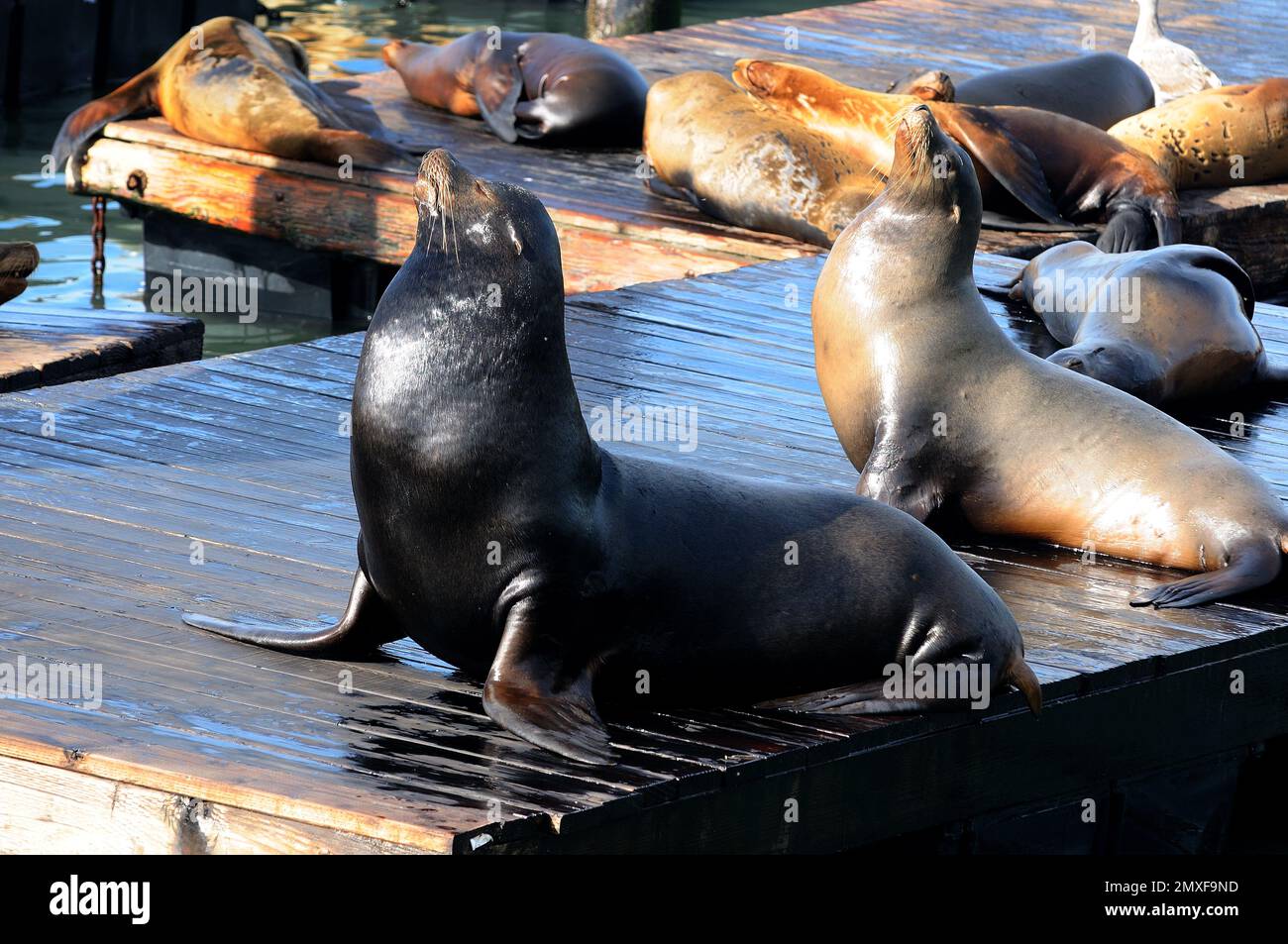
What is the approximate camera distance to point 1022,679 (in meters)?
3.90

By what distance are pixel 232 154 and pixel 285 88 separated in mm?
420

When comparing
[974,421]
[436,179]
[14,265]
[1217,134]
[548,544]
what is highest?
[436,179]

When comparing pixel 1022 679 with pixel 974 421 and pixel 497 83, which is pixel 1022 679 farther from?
pixel 497 83

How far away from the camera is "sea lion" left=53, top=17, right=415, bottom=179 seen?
31.5 feet

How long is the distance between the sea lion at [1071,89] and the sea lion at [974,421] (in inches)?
183

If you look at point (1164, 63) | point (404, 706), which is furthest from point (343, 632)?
point (1164, 63)

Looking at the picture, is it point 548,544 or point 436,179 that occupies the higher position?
point 436,179

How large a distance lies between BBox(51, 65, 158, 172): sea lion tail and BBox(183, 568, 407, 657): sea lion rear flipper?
672 centimetres

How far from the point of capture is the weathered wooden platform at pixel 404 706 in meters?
3.32

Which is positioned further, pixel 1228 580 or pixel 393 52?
pixel 393 52

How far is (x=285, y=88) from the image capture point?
9766 millimetres

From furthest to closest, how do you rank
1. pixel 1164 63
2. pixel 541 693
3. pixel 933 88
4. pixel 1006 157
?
pixel 1164 63 < pixel 933 88 < pixel 1006 157 < pixel 541 693

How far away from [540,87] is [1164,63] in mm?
3478

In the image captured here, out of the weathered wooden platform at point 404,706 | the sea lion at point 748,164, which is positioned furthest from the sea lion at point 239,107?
the weathered wooden platform at point 404,706
